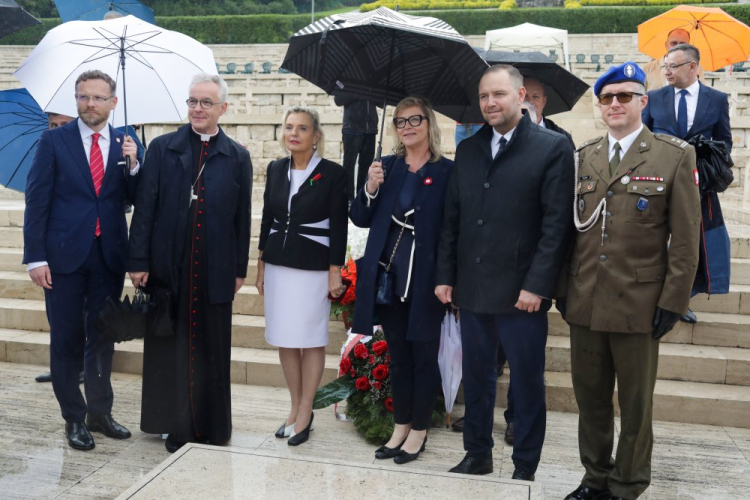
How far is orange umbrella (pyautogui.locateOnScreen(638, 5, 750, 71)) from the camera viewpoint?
271 inches

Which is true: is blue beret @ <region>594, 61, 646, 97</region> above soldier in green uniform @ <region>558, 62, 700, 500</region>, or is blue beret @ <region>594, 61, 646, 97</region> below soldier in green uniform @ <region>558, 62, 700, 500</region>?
above

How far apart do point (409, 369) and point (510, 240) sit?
95 centimetres

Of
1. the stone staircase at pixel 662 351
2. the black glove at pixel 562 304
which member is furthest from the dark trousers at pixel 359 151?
the black glove at pixel 562 304

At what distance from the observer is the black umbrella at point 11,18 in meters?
4.64

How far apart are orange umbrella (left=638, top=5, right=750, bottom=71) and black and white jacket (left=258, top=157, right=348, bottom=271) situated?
4366 millimetres

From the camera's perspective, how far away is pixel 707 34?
6875 millimetres

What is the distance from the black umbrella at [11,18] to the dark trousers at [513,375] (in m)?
3.32

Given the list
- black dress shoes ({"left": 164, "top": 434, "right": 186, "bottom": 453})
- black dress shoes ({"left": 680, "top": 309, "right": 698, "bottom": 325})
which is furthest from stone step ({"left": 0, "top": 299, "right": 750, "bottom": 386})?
black dress shoes ({"left": 164, "top": 434, "right": 186, "bottom": 453})

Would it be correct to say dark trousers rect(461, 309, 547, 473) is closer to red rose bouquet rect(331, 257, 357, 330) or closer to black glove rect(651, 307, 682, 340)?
black glove rect(651, 307, 682, 340)

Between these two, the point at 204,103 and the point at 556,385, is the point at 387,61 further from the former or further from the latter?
the point at 556,385

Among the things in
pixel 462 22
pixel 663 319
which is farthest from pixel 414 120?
pixel 462 22

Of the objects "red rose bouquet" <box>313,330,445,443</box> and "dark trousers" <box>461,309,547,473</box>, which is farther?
"red rose bouquet" <box>313,330,445,443</box>

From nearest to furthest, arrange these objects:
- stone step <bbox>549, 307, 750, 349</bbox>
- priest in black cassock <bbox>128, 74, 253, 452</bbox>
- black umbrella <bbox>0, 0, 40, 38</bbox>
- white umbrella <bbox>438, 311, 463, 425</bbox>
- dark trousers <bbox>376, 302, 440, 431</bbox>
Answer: dark trousers <bbox>376, 302, 440, 431</bbox>
priest in black cassock <bbox>128, 74, 253, 452</bbox>
white umbrella <bbox>438, 311, 463, 425</bbox>
black umbrella <bbox>0, 0, 40, 38</bbox>
stone step <bbox>549, 307, 750, 349</bbox>

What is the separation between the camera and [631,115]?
3209 millimetres
